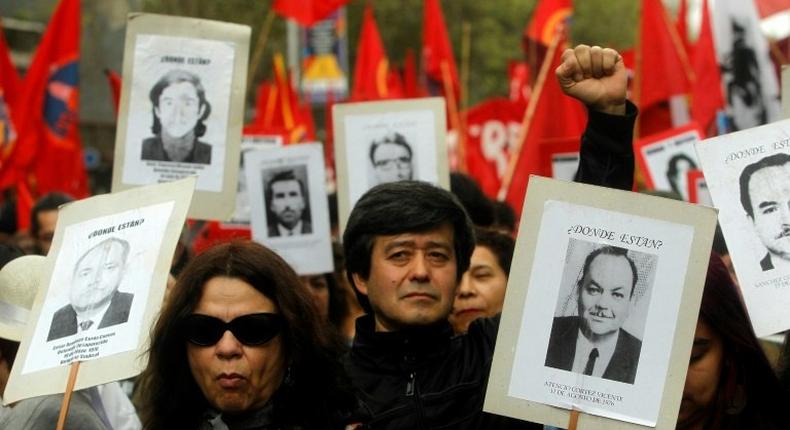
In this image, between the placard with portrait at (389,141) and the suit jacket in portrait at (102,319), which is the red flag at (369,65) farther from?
the suit jacket in portrait at (102,319)

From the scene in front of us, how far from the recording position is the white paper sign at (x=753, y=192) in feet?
10.9

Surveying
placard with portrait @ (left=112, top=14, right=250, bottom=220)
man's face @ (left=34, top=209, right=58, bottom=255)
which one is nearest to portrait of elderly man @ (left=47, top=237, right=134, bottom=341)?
placard with portrait @ (left=112, top=14, right=250, bottom=220)

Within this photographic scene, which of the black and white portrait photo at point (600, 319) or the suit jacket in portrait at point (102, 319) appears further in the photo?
the suit jacket in portrait at point (102, 319)

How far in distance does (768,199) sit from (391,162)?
240 centimetres

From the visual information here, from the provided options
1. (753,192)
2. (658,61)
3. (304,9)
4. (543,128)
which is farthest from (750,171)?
(304,9)

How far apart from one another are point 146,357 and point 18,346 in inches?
20.7

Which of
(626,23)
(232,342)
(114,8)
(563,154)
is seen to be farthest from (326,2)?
(626,23)

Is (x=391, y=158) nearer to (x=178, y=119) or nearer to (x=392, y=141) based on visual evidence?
(x=392, y=141)

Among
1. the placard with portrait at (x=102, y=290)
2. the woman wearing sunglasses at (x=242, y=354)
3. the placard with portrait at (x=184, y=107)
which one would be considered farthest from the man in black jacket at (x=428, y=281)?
the placard with portrait at (x=184, y=107)

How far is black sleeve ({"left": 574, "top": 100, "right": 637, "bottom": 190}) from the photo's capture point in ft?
11.5

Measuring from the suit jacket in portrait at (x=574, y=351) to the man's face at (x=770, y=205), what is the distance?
51 cm

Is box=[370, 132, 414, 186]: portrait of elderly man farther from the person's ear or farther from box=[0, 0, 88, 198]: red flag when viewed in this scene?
box=[0, 0, 88, 198]: red flag

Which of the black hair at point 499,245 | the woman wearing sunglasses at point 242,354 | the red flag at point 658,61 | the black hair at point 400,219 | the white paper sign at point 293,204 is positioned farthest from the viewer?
the red flag at point 658,61

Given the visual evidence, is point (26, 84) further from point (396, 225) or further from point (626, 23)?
point (626, 23)
